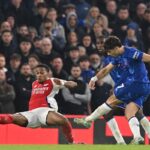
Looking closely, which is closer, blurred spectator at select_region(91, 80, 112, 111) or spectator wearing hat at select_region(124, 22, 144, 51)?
blurred spectator at select_region(91, 80, 112, 111)

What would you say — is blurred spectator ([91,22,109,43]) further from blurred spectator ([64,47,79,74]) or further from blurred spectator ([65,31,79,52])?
blurred spectator ([64,47,79,74])

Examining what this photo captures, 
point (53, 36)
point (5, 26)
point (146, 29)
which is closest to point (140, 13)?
point (146, 29)

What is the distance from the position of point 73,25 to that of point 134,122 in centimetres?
665

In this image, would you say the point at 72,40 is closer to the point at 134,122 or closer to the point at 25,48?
the point at 25,48

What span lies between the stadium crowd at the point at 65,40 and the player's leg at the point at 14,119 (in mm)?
2046

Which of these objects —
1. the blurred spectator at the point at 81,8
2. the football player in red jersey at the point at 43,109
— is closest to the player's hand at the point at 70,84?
the football player in red jersey at the point at 43,109

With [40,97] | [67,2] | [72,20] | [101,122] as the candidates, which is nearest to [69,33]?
[72,20]

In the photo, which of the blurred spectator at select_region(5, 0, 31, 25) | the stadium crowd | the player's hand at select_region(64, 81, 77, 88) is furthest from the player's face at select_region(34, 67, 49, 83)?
the blurred spectator at select_region(5, 0, 31, 25)

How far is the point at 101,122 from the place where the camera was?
17.0 meters

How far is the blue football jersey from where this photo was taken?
13.9 meters

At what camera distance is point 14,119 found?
14398 millimetres

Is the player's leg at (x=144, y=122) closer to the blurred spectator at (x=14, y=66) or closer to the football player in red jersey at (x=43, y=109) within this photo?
the football player in red jersey at (x=43, y=109)

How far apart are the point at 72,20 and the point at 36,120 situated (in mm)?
5854

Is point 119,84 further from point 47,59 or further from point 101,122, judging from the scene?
point 47,59
